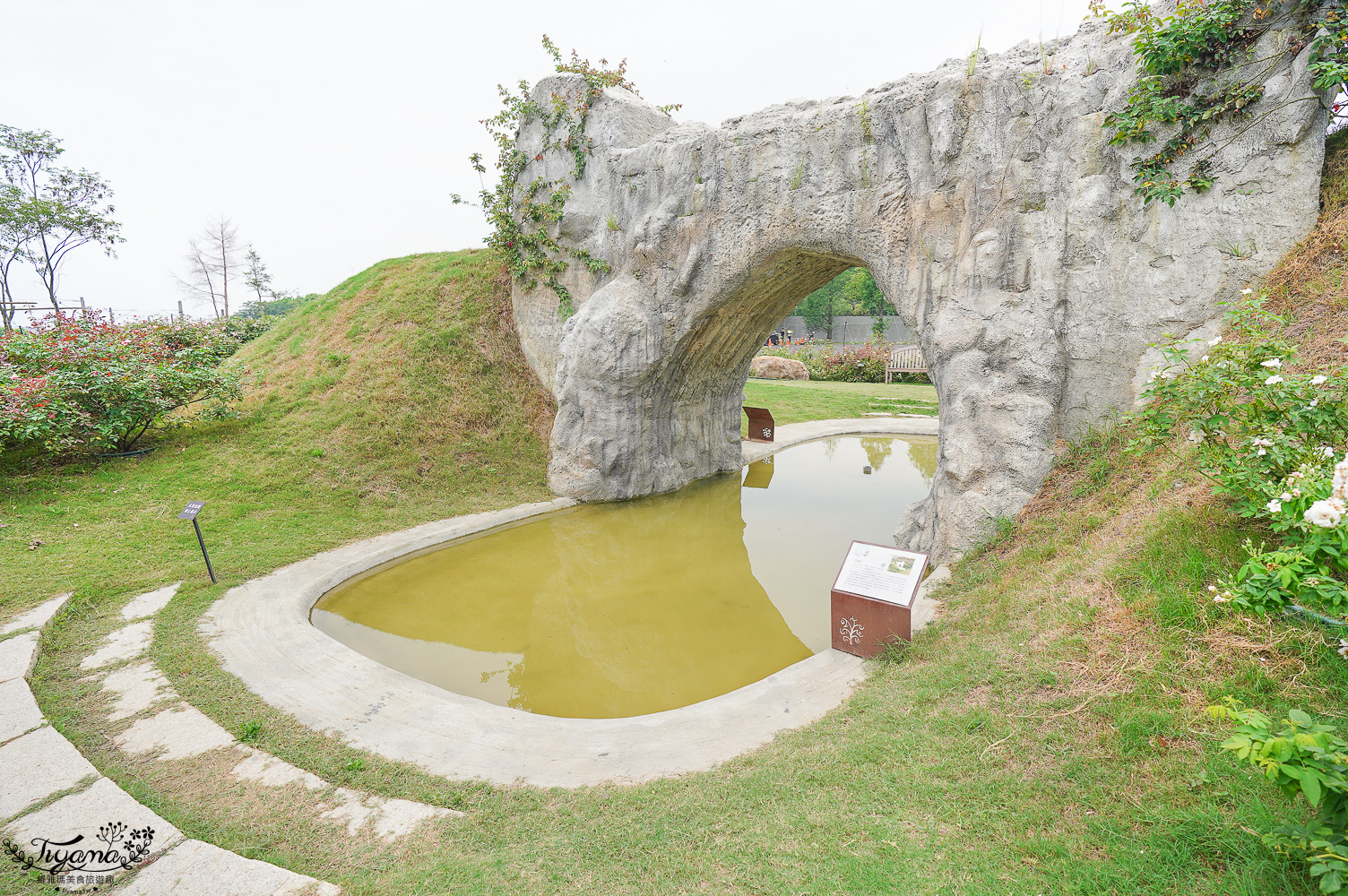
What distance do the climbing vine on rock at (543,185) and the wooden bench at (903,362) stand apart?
673 inches

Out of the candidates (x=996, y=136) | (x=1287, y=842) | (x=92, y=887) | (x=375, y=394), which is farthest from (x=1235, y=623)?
(x=375, y=394)

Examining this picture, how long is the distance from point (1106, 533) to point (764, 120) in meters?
6.71

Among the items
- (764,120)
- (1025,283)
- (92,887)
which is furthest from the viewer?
(764,120)

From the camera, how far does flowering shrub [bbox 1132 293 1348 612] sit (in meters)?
2.50

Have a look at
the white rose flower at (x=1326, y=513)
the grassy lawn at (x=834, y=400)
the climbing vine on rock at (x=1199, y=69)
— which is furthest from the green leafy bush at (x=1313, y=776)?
the grassy lawn at (x=834, y=400)

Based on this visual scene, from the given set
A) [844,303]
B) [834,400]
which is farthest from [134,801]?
[844,303]

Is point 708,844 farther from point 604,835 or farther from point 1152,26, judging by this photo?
point 1152,26

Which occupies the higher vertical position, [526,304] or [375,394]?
[526,304]

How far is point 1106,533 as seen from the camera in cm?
500

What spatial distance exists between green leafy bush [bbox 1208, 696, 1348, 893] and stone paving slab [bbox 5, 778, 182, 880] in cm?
466

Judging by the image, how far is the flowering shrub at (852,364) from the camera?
26.4 metres

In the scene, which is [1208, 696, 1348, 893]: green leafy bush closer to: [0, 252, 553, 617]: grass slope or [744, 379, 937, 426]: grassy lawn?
[0, 252, 553, 617]: grass slope

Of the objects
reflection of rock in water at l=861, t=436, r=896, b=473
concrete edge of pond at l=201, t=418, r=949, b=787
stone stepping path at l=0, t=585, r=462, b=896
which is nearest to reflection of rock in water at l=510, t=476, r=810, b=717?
concrete edge of pond at l=201, t=418, r=949, b=787
